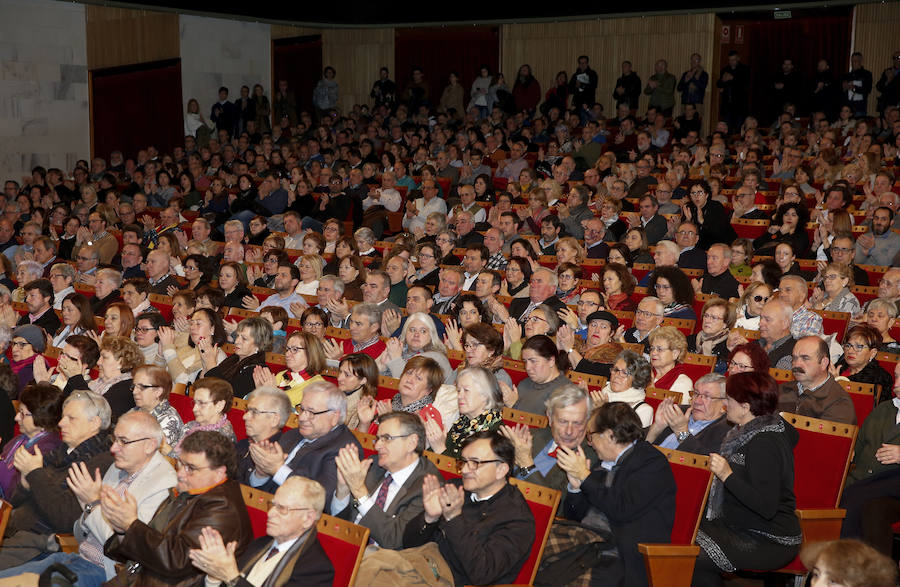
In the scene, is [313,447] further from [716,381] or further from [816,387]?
[816,387]

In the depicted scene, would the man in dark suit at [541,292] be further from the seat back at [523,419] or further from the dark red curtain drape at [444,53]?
the dark red curtain drape at [444,53]

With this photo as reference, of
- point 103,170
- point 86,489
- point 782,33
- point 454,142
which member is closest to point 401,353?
point 86,489

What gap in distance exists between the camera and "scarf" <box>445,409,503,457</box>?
330 cm

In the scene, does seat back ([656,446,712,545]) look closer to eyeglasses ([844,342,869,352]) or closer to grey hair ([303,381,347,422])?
grey hair ([303,381,347,422])

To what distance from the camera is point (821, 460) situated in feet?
10.6

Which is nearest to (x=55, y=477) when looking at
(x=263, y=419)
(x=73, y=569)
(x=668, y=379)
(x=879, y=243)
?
(x=73, y=569)

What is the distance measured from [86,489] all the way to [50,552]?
41 cm

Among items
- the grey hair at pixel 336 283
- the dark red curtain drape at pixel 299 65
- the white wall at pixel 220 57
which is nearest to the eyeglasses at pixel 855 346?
the grey hair at pixel 336 283

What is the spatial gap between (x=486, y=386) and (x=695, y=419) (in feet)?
2.41

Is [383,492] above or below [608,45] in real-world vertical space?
below

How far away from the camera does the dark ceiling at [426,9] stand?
11.5 metres

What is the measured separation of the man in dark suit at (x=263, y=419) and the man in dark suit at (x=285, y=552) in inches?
28.8

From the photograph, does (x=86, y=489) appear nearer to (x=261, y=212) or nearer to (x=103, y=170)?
(x=261, y=212)

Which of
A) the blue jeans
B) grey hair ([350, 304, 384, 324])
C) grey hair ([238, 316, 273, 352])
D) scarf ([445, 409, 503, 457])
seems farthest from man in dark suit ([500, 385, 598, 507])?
grey hair ([238, 316, 273, 352])
